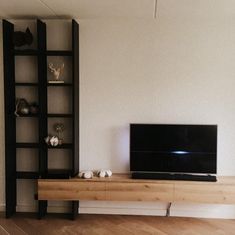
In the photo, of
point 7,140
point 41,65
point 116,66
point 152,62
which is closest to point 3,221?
point 7,140

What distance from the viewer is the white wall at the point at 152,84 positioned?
11.3 feet

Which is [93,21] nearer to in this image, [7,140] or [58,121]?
[58,121]

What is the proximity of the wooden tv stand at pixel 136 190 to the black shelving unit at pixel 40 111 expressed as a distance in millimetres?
145

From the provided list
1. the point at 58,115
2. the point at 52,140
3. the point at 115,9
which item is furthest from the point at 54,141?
the point at 115,9

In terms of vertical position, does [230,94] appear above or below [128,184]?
above

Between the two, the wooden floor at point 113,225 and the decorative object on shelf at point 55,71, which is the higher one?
the decorative object on shelf at point 55,71

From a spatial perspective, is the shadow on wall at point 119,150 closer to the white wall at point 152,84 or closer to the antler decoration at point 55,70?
the white wall at point 152,84

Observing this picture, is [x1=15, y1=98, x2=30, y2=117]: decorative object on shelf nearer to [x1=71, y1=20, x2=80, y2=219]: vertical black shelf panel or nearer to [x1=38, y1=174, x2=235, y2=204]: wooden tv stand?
[x1=71, y1=20, x2=80, y2=219]: vertical black shelf panel

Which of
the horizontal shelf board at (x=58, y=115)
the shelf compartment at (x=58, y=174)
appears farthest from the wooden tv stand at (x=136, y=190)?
the horizontal shelf board at (x=58, y=115)

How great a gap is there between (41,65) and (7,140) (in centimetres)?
93

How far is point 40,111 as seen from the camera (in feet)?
11.3

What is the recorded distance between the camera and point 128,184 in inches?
129

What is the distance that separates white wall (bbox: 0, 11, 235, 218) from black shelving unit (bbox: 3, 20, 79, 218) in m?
0.18

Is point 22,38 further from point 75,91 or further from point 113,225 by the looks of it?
point 113,225
